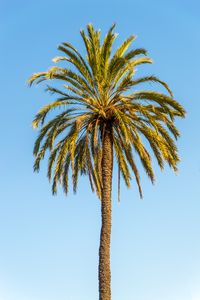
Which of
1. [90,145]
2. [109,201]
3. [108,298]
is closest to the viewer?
[108,298]

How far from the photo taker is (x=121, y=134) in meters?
28.7

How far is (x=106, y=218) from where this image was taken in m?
27.0

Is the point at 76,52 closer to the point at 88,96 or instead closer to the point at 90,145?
the point at 88,96

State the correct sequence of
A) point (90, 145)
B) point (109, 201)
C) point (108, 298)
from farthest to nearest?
point (90, 145), point (109, 201), point (108, 298)

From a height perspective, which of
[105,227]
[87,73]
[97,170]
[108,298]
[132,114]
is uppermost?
[87,73]

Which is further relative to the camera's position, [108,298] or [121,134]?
[121,134]

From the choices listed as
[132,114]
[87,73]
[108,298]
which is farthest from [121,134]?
[108,298]

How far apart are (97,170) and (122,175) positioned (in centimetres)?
199

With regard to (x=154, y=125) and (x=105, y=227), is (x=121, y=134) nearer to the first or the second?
(x=154, y=125)

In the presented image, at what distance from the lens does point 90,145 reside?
29.8 m

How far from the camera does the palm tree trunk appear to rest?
25531 mm

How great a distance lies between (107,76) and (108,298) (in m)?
9.78

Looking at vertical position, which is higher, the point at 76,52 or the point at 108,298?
the point at 76,52

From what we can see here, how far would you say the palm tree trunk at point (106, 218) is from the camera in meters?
25.5
